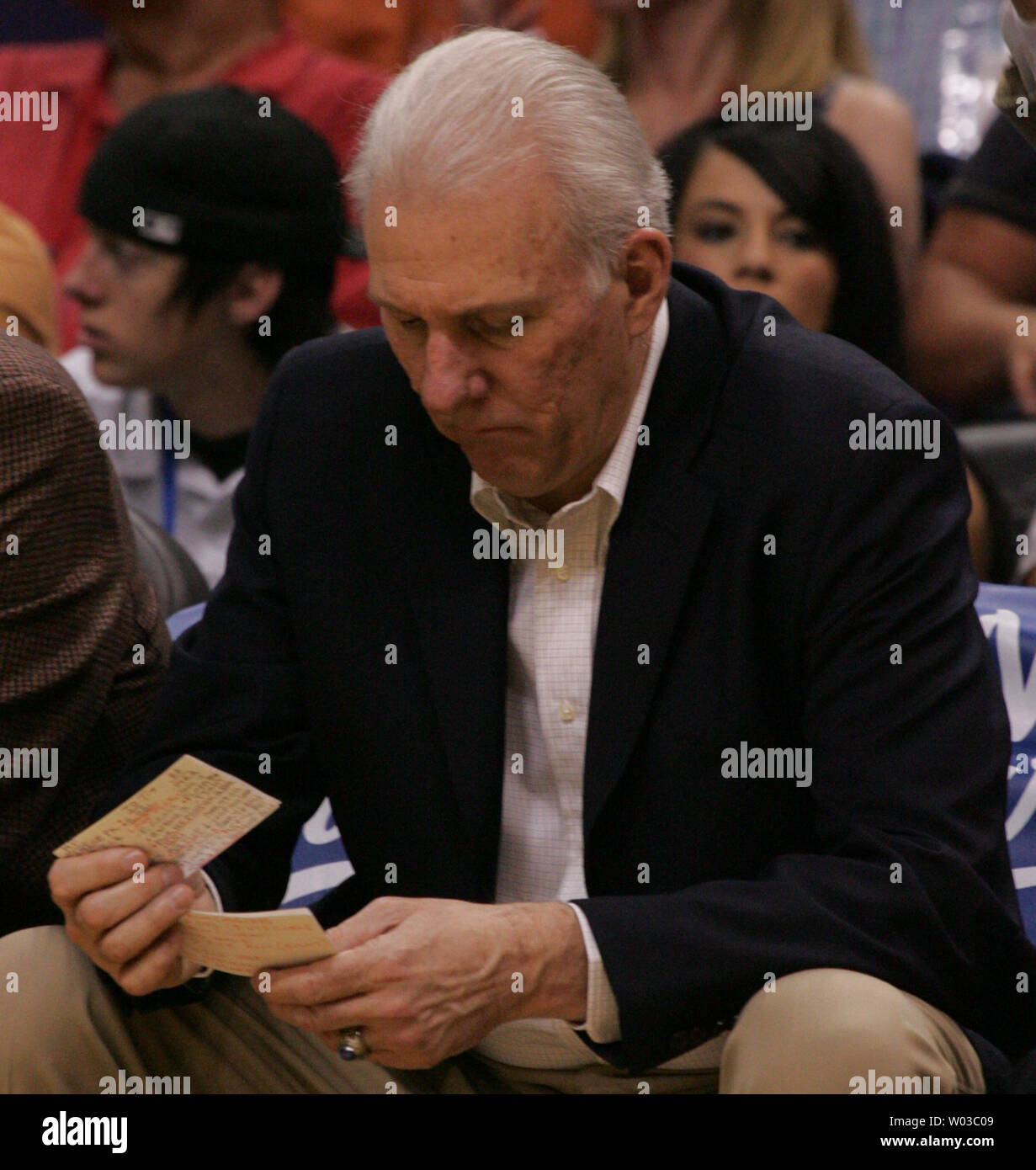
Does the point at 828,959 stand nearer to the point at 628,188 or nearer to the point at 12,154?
the point at 628,188

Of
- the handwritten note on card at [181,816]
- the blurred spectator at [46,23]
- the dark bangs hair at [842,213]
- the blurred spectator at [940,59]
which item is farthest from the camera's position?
the blurred spectator at [46,23]

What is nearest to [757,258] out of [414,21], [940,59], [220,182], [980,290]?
[980,290]

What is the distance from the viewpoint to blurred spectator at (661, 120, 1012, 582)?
3629 mm

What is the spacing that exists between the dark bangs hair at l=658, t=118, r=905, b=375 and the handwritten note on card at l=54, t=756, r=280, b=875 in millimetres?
2063

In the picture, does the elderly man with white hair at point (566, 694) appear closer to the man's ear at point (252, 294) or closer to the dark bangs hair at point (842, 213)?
the dark bangs hair at point (842, 213)

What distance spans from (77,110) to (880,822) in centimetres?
326

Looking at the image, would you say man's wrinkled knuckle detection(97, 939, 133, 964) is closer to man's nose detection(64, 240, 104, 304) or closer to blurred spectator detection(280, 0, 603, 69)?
man's nose detection(64, 240, 104, 304)

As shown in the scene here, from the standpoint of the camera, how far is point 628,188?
1.94m

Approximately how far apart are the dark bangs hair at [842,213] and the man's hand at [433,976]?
6.66 feet

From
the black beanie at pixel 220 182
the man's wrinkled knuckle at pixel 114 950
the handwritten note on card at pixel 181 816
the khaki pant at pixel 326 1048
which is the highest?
the black beanie at pixel 220 182

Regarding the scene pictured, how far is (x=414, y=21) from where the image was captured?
4.68 m

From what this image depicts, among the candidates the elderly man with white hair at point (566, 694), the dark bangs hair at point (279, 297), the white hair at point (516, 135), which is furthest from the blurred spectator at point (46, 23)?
the white hair at point (516, 135)

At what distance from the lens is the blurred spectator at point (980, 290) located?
3.77 meters
